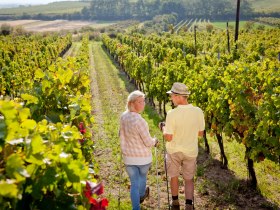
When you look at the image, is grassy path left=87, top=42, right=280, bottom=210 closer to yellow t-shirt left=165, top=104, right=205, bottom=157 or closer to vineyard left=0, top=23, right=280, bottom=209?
vineyard left=0, top=23, right=280, bottom=209

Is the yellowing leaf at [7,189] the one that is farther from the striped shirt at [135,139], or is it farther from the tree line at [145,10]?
the tree line at [145,10]

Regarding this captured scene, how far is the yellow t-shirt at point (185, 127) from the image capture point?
18.7 feet

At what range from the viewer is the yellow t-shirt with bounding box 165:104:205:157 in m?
5.71

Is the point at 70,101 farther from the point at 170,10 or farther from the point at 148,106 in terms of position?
the point at 170,10

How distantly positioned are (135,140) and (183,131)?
0.82m

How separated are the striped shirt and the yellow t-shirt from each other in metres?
0.43

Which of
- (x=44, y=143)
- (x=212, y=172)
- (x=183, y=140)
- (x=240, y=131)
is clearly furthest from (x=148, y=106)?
(x=44, y=143)

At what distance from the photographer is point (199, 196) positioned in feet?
25.4

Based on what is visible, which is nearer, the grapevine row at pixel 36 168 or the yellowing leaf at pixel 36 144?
the grapevine row at pixel 36 168

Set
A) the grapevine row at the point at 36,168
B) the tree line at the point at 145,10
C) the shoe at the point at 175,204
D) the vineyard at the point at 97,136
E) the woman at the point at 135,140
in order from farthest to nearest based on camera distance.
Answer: the tree line at the point at 145,10 → the shoe at the point at 175,204 → the woman at the point at 135,140 → the vineyard at the point at 97,136 → the grapevine row at the point at 36,168

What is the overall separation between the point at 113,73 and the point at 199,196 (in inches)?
973

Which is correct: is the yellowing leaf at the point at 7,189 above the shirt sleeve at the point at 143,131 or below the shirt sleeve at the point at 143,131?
above

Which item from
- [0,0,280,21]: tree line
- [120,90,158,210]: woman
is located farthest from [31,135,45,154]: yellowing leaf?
[0,0,280,21]: tree line

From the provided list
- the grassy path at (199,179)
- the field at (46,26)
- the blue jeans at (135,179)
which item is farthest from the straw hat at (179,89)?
the field at (46,26)
